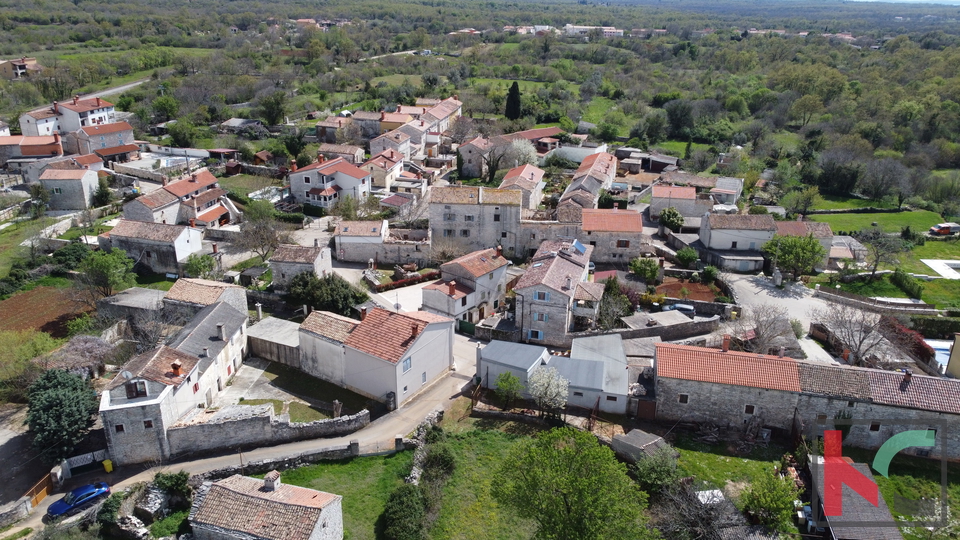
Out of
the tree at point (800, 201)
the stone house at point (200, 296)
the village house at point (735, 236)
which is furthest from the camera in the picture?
the tree at point (800, 201)

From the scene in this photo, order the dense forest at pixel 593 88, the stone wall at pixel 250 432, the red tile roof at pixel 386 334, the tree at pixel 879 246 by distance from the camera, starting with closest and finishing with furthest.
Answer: the stone wall at pixel 250 432 → the red tile roof at pixel 386 334 → the tree at pixel 879 246 → the dense forest at pixel 593 88

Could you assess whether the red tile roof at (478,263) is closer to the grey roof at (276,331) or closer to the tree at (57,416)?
the grey roof at (276,331)

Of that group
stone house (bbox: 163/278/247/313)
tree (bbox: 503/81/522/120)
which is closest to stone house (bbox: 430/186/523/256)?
stone house (bbox: 163/278/247/313)

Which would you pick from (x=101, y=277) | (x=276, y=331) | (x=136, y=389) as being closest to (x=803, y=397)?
(x=276, y=331)

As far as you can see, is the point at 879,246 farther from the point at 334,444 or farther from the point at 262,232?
the point at 262,232

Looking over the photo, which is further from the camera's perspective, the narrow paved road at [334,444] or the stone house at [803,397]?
the stone house at [803,397]

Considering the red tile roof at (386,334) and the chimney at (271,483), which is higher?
the red tile roof at (386,334)

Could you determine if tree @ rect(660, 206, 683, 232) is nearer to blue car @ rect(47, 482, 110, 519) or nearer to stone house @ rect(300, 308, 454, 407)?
stone house @ rect(300, 308, 454, 407)

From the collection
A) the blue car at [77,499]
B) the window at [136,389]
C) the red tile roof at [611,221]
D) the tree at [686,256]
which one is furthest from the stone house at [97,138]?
the tree at [686,256]

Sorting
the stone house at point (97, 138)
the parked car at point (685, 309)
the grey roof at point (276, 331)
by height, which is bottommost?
the parked car at point (685, 309)
